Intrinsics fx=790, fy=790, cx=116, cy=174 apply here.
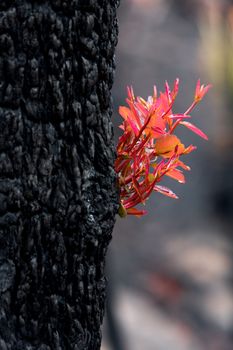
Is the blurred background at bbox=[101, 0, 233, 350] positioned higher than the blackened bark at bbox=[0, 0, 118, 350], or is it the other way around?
the blackened bark at bbox=[0, 0, 118, 350]

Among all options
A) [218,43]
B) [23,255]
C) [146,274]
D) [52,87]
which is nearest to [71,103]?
[52,87]

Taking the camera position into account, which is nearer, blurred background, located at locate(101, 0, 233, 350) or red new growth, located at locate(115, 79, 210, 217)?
red new growth, located at locate(115, 79, 210, 217)

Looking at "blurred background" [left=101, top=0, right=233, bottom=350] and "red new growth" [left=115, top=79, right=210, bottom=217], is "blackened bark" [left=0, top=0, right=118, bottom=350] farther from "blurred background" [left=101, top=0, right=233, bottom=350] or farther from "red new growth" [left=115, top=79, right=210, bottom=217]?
"blurred background" [left=101, top=0, right=233, bottom=350]

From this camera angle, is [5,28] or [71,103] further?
[71,103]

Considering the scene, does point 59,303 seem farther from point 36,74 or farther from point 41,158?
point 36,74

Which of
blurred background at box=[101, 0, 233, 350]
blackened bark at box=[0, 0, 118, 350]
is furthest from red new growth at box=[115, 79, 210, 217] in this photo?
blurred background at box=[101, 0, 233, 350]

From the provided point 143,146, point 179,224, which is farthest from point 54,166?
point 179,224
